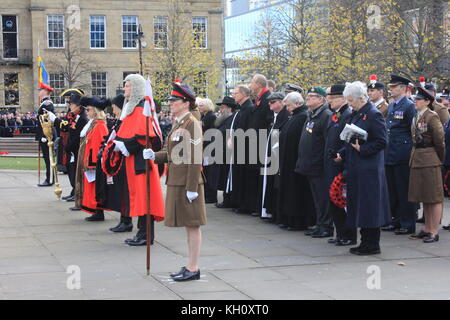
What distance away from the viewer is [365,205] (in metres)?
8.79

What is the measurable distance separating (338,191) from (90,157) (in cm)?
441

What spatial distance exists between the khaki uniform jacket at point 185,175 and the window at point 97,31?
160 ft

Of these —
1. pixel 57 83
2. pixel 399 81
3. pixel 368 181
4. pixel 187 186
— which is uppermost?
pixel 57 83

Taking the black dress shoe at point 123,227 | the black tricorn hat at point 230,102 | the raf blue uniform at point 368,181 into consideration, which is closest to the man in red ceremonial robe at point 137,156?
the black dress shoe at point 123,227

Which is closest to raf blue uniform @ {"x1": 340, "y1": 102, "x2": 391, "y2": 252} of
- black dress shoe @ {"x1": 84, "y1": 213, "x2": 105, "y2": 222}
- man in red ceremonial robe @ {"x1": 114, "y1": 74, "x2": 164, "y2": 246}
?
man in red ceremonial robe @ {"x1": 114, "y1": 74, "x2": 164, "y2": 246}

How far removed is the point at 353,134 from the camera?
877 centimetres

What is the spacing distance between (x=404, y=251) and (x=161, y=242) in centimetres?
326

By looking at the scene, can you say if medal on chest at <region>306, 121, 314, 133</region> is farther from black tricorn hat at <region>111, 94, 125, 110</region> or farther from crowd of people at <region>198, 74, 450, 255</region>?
black tricorn hat at <region>111, 94, 125, 110</region>

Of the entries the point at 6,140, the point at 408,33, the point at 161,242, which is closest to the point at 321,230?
the point at 161,242

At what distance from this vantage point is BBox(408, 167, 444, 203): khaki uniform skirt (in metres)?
9.79

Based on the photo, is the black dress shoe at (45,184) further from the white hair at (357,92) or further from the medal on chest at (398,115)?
the white hair at (357,92)

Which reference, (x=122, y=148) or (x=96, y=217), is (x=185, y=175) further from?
(x=96, y=217)

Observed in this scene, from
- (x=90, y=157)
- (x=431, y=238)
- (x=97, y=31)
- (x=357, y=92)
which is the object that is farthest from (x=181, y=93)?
(x=97, y=31)

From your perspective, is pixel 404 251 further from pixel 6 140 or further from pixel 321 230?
pixel 6 140
